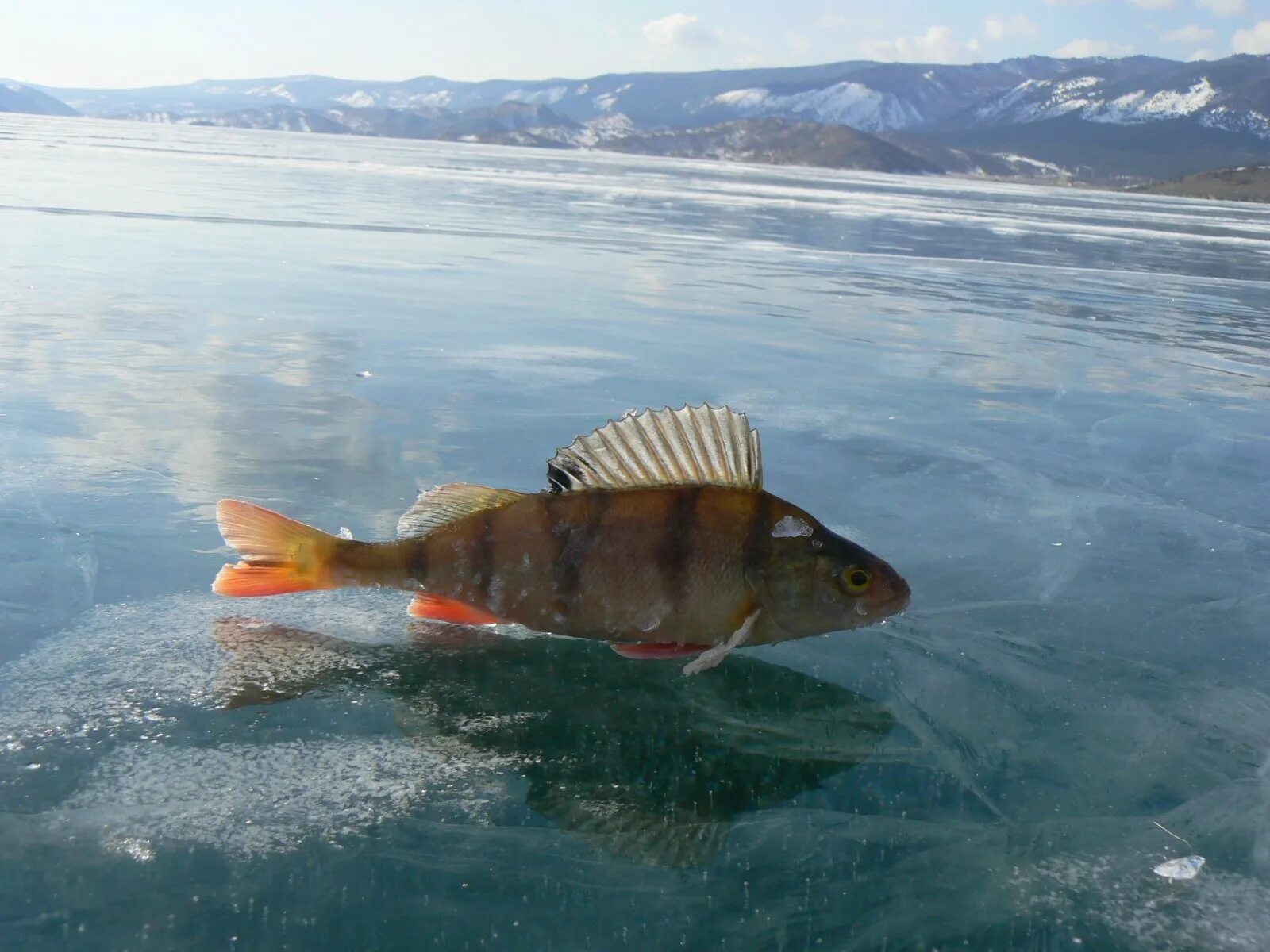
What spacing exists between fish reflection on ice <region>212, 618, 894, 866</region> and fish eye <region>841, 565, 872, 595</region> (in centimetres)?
36

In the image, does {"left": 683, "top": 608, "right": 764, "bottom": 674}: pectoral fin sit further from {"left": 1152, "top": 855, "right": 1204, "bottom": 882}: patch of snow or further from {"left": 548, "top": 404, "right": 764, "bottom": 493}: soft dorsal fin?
{"left": 1152, "top": 855, "right": 1204, "bottom": 882}: patch of snow

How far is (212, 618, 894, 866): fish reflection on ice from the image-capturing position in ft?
8.57

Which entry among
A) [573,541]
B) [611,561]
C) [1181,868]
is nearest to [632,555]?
[611,561]

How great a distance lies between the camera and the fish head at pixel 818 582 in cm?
305

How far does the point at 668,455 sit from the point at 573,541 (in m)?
0.37

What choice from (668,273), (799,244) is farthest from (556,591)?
(799,244)

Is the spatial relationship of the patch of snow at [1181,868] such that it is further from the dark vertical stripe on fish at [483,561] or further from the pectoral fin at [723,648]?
the dark vertical stripe on fish at [483,561]

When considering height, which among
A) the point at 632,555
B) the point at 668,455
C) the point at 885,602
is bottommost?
the point at 885,602

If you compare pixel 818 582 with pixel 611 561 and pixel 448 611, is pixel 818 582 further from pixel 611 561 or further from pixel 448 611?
pixel 448 611

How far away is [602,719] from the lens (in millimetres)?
3008

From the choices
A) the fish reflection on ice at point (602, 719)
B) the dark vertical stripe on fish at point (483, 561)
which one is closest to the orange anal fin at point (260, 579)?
the fish reflection on ice at point (602, 719)

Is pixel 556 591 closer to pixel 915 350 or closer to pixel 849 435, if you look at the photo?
pixel 849 435

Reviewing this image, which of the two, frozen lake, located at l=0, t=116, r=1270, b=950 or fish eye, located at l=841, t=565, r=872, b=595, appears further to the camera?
fish eye, located at l=841, t=565, r=872, b=595

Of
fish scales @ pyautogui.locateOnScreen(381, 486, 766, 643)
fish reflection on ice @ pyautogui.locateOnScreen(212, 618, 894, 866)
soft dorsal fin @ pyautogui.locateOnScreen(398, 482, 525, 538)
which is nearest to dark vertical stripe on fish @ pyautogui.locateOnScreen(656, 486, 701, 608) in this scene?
fish scales @ pyautogui.locateOnScreen(381, 486, 766, 643)
